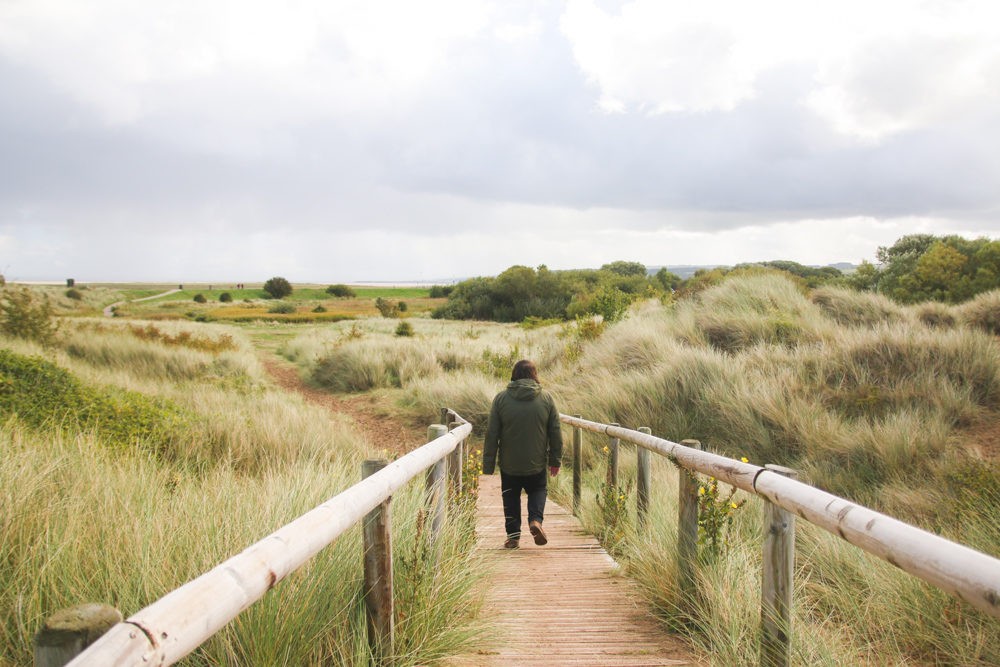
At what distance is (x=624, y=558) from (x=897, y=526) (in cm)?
339

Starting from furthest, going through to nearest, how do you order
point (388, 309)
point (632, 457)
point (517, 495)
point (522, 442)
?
point (388, 309) → point (632, 457) → point (517, 495) → point (522, 442)

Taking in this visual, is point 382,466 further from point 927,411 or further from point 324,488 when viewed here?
point 927,411

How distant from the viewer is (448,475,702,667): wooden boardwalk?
301cm

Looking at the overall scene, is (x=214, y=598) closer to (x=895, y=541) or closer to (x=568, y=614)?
(x=895, y=541)

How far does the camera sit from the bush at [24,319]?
1400 centimetres

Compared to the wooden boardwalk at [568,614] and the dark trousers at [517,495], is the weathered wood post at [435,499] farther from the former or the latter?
the dark trousers at [517,495]

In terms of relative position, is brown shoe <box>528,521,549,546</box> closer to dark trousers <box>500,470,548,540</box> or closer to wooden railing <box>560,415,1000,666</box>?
dark trousers <box>500,470,548,540</box>

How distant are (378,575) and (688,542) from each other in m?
1.89

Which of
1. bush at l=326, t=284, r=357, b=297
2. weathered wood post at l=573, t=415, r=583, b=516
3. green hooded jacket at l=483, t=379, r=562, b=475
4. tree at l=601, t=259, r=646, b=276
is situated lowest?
weathered wood post at l=573, t=415, r=583, b=516

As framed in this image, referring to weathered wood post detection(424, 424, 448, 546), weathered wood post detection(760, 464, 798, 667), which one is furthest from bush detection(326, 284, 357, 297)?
weathered wood post detection(760, 464, 798, 667)

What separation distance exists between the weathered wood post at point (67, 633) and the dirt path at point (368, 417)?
7.67 metres

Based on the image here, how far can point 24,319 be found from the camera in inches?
555

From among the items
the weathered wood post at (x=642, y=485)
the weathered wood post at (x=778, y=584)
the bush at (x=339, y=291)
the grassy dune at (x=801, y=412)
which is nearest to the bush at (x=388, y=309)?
the grassy dune at (x=801, y=412)

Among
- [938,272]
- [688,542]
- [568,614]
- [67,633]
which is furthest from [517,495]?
[938,272]
